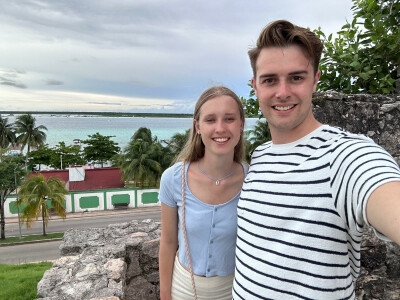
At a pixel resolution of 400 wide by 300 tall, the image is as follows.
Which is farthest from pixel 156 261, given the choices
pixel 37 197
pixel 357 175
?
pixel 37 197

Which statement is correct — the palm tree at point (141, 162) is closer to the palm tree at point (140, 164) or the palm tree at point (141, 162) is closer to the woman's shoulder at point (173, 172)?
the palm tree at point (140, 164)

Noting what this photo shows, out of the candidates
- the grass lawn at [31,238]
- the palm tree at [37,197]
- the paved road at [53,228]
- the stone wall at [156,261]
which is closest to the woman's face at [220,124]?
the stone wall at [156,261]

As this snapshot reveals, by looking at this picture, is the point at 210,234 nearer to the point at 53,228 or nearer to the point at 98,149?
the point at 53,228

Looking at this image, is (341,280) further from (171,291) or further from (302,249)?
(171,291)

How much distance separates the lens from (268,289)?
4.72ft

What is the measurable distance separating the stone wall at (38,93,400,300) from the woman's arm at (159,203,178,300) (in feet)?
2.44

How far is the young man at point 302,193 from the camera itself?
3.78 feet

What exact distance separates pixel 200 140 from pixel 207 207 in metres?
0.50

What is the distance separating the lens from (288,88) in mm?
1485

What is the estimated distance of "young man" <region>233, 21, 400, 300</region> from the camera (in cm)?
115

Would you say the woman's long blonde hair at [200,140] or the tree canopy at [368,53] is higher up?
the tree canopy at [368,53]

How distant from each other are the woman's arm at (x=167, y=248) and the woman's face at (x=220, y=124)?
58cm

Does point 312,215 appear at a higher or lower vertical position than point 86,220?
higher

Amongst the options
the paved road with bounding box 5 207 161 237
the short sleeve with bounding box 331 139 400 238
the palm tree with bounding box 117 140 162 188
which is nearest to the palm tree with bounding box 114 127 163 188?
the palm tree with bounding box 117 140 162 188
